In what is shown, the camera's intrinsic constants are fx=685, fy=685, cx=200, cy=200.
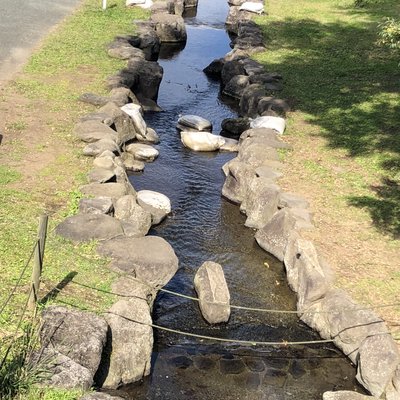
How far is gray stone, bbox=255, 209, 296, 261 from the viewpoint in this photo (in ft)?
40.1

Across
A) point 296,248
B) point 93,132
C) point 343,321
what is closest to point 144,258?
point 296,248

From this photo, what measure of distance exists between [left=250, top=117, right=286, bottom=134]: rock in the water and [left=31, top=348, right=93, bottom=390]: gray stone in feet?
33.9

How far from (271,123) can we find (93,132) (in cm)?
453

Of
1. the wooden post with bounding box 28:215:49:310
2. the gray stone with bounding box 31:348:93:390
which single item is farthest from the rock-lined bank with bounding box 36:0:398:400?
the gray stone with bounding box 31:348:93:390

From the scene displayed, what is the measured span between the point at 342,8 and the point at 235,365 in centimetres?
2396

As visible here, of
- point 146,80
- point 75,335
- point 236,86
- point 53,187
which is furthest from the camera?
point 236,86

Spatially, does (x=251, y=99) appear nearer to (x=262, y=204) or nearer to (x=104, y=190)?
(x=262, y=204)

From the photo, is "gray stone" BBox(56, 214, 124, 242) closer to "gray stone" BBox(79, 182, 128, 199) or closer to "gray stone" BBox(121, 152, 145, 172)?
"gray stone" BBox(79, 182, 128, 199)

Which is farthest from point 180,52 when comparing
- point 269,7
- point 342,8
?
point 342,8

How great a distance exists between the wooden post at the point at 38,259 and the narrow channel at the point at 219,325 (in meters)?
1.59

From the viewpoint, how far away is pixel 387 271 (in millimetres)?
11133

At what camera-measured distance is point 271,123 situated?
55.1ft

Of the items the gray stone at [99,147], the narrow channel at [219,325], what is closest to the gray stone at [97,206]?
the narrow channel at [219,325]

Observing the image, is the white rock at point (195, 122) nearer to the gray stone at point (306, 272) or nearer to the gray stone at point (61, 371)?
the gray stone at point (306, 272)
